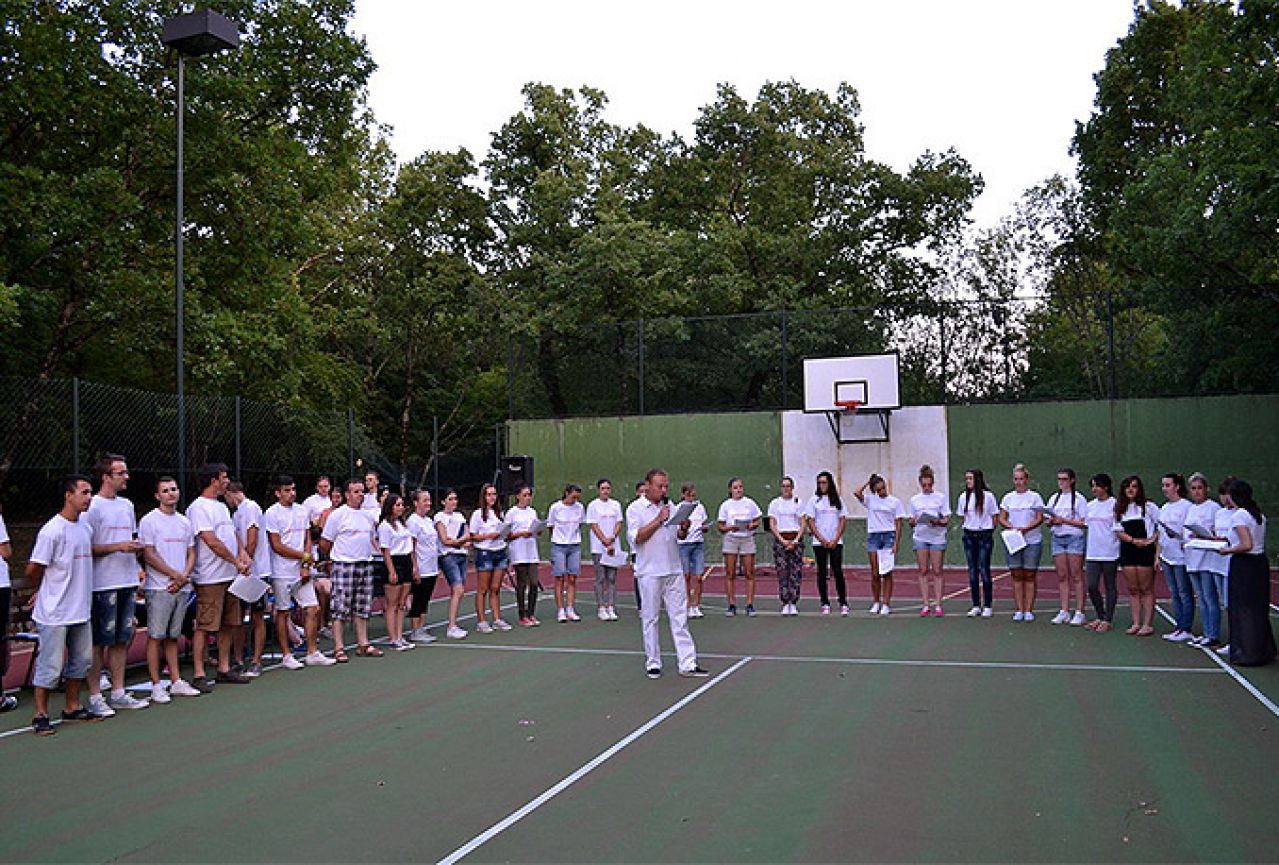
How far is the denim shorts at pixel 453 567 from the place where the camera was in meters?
12.6

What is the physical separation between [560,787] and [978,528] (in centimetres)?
839

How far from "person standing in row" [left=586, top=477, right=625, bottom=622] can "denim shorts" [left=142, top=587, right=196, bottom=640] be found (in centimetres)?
563

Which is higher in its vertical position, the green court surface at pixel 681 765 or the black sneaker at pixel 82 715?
the black sneaker at pixel 82 715

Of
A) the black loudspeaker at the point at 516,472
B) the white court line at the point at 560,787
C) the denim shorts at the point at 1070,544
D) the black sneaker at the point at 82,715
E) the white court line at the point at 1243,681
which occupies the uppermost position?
the black loudspeaker at the point at 516,472

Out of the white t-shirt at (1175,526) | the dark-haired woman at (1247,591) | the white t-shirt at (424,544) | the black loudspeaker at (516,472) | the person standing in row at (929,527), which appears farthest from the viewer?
the black loudspeaker at (516,472)

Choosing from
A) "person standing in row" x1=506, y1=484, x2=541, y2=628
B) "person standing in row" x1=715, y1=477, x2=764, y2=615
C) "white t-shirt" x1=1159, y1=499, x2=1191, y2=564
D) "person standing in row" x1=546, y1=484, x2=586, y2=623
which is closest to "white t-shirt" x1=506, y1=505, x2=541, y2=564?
"person standing in row" x1=506, y1=484, x2=541, y2=628

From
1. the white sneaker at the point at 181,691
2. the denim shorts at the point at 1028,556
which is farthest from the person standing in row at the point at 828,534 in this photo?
the white sneaker at the point at 181,691

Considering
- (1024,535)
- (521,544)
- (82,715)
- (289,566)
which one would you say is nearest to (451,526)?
(521,544)

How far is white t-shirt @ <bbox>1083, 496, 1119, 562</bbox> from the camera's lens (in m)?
11.8

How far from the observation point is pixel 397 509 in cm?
1138

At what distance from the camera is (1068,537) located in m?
12.4

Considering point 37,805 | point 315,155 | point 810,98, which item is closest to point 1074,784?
point 37,805

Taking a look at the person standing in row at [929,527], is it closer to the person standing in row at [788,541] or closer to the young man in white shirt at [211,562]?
the person standing in row at [788,541]

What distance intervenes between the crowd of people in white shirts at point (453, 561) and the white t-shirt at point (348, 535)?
0.01 metres
